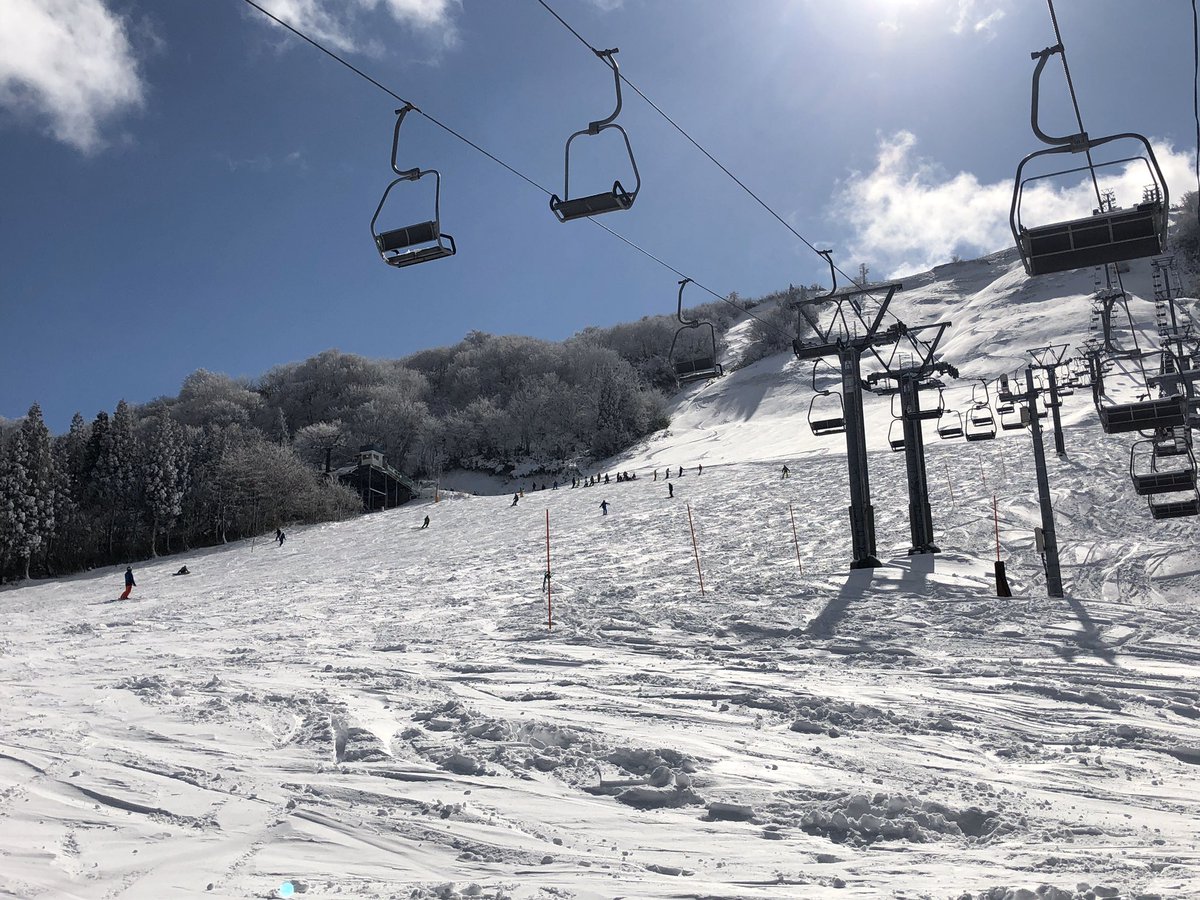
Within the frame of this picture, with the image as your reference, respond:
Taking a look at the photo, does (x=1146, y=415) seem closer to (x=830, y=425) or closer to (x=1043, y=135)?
(x=830, y=425)

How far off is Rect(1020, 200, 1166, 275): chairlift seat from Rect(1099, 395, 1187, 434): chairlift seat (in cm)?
1047

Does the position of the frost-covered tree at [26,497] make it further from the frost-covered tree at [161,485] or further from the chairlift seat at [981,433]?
the chairlift seat at [981,433]

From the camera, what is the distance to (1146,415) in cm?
1520

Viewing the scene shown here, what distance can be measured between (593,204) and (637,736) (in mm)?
4743

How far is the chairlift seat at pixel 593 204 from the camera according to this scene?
7566mm

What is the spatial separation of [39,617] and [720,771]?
20.1 meters

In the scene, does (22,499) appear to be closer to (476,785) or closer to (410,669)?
(410,669)

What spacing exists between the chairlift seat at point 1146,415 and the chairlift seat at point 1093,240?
A: 10.5 meters

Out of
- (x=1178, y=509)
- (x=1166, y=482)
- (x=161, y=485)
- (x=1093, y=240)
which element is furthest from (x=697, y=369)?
(x=161, y=485)

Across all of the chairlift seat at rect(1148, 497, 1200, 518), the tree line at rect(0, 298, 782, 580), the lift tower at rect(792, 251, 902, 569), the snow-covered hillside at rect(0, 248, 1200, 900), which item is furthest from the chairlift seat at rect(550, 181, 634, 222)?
the chairlift seat at rect(1148, 497, 1200, 518)

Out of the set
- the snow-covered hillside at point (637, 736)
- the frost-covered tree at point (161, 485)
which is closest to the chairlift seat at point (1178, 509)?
the snow-covered hillside at point (637, 736)

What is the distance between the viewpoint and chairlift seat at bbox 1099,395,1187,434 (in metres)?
14.9

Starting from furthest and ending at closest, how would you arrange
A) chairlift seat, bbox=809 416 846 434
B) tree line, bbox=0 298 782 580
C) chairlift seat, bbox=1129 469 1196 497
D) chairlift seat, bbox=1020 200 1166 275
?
tree line, bbox=0 298 782 580 → chairlift seat, bbox=809 416 846 434 → chairlift seat, bbox=1129 469 1196 497 → chairlift seat, bbox=1020 200 1166 275

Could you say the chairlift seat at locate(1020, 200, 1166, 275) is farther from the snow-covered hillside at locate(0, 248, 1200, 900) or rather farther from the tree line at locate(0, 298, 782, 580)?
the tree line at locate(0, 298, 782, 580)
